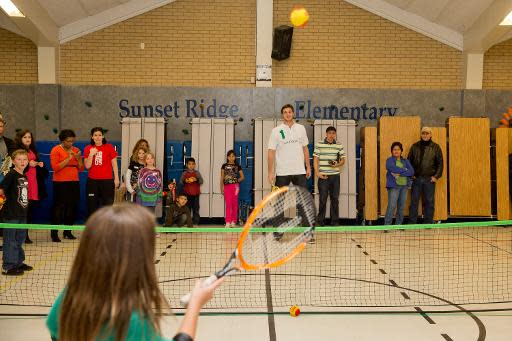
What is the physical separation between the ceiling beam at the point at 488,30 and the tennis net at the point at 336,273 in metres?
5.82

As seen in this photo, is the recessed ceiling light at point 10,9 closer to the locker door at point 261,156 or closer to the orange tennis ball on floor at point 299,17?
the locker door at point 261,156

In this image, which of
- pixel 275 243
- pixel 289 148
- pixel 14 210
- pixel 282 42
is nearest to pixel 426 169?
pixel 289 148

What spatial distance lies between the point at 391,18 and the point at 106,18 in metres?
8.12

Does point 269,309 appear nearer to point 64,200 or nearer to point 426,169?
point 64,200

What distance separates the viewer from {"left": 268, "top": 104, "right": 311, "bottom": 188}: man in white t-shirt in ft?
33.7

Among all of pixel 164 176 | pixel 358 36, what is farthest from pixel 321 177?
pixel 358 36

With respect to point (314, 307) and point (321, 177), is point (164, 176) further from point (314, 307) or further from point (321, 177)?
point (314, 307)

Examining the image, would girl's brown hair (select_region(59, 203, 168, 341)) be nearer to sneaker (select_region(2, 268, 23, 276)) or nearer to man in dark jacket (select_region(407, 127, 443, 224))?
sneaker (select_region(2, 268, 23, 276))

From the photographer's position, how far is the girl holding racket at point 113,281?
1.90m

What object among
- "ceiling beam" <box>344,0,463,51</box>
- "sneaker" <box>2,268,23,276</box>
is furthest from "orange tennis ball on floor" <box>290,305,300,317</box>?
"ceiling beam" <box>344,0,463,51</box>

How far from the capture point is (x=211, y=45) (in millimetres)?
15914

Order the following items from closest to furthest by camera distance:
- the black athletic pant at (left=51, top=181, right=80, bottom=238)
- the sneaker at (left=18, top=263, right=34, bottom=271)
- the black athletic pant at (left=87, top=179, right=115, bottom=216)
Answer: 1. the sneaker at (left=18, top=263, right=34, bottom=271)
2. the black athletic pant at (left=87, top=179, right=115, bottom=216)
3. the black athletic pant at (left=51, top=181, right=80, bottom=238)

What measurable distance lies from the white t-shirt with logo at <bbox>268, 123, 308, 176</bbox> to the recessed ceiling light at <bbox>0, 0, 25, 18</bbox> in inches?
288

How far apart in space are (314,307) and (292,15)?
33.7 ft
